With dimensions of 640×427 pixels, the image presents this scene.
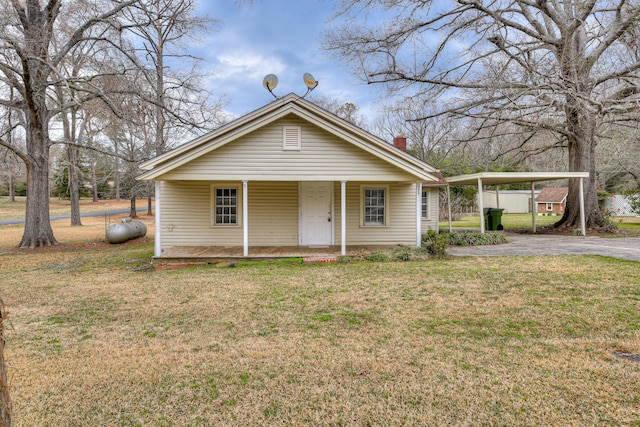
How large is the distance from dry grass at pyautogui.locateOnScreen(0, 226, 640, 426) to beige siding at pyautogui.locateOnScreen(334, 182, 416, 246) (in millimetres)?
4052

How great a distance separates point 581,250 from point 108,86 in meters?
17.7

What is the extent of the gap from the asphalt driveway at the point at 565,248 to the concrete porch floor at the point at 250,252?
2708 millimetres

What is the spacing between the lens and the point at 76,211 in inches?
890

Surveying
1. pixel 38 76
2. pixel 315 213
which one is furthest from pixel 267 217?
pixel 38 76

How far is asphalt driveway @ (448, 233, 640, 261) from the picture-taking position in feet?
32.2

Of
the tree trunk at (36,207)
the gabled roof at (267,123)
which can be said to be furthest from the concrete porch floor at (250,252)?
the tree trunk at (36,207)

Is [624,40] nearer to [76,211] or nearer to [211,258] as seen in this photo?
[211,258]

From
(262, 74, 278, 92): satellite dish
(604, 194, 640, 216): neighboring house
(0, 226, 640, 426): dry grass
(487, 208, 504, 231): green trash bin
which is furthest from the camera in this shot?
(604, 194, 640, 216): neighboring house

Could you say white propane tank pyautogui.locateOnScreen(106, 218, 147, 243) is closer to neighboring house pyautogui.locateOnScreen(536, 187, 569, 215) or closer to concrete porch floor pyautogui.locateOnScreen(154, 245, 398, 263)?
concrete porch floor pyautogui.locateOnScreen(154, 245, 398, 263)

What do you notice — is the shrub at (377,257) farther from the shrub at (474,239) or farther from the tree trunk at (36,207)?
the tree trunk at (36,207)

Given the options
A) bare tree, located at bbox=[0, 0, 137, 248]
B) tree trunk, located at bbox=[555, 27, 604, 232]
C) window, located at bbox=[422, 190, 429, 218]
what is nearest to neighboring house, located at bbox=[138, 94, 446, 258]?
window, located at bbox=[422, 190, 429, 218]

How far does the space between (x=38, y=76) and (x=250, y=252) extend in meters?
9.71

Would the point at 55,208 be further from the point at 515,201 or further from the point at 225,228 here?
the point at 515,201

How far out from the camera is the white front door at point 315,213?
36.9ft
